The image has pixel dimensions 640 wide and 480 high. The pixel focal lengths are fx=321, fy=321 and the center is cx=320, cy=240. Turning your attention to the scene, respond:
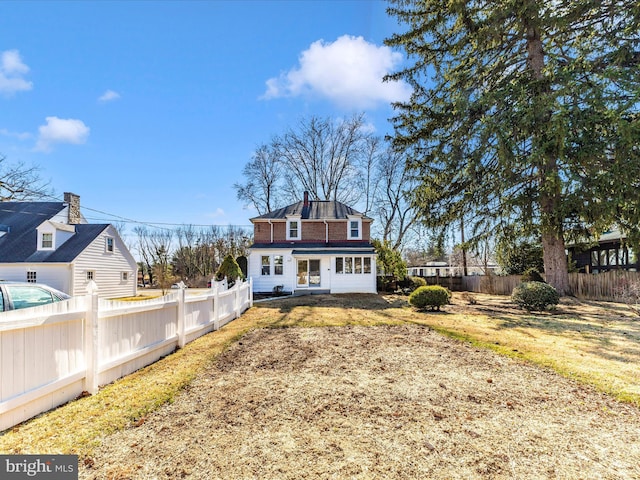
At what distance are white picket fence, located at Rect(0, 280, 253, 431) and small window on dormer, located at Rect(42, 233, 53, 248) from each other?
1986 cm

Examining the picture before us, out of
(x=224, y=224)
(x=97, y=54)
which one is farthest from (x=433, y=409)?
(x=224, y=224)

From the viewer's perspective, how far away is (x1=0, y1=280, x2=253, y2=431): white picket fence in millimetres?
2973

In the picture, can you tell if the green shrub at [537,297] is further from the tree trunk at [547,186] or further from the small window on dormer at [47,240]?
the small window on dormer at [47,240]

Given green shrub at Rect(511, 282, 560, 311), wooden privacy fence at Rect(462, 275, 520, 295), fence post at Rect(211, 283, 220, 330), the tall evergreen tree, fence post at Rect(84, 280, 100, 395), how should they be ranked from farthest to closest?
wooden privacy fence at Rect(462, 275, 520, 295) → the tall evergreen tree → green shrub at Rect(511, 282, 560, 311) → fence post at Rect(211, 283, 220, 330) → fence post at Rect(84, 280, 100, 395)

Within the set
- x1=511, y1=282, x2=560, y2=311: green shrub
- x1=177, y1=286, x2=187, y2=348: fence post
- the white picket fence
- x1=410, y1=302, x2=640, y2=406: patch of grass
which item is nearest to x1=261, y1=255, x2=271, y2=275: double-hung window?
x1=410, y1=302, x2=640, y2=406: patch of grass

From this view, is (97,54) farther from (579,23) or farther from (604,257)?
(604,257)

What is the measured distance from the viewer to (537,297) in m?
12.2

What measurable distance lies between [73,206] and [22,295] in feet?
72.6

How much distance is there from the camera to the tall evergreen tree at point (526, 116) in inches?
488

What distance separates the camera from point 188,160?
22.0 metres

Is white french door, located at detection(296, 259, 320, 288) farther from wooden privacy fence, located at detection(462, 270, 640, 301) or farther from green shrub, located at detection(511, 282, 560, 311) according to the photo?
wooden privacy fence, located at detection(462, 270, 640, 301)

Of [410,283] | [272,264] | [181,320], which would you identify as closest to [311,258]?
[272,264]

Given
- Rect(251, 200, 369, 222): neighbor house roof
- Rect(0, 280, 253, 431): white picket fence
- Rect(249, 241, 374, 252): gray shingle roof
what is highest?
Rect(251, 200, 369, 222): neighbor house roof

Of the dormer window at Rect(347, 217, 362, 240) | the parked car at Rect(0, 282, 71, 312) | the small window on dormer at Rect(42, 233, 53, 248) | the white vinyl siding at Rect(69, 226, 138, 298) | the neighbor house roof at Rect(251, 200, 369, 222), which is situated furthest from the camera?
the neighbor house roof at Rect(251, 200, 369, 222)
